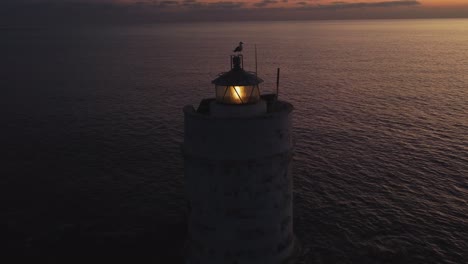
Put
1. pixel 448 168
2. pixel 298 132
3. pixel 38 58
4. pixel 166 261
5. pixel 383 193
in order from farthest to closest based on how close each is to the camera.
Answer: pixel 38 58
pixel 298 132
pixel 448 168
pixel 383 193
pixel 166 261

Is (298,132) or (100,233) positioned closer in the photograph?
(100,233)

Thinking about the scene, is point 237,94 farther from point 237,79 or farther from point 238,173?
point 238,173

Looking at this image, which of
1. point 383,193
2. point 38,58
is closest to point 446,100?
point 383,193

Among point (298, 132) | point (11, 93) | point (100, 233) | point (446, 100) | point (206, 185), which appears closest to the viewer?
point (206, 185)

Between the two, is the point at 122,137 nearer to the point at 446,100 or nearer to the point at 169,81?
the point at 169,81

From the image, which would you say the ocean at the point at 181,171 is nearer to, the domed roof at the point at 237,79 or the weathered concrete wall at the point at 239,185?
the weathered concrete wall at the point at 239,185

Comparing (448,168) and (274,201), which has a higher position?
(274,201)

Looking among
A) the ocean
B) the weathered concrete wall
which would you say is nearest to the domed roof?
the weathered concrete wall
